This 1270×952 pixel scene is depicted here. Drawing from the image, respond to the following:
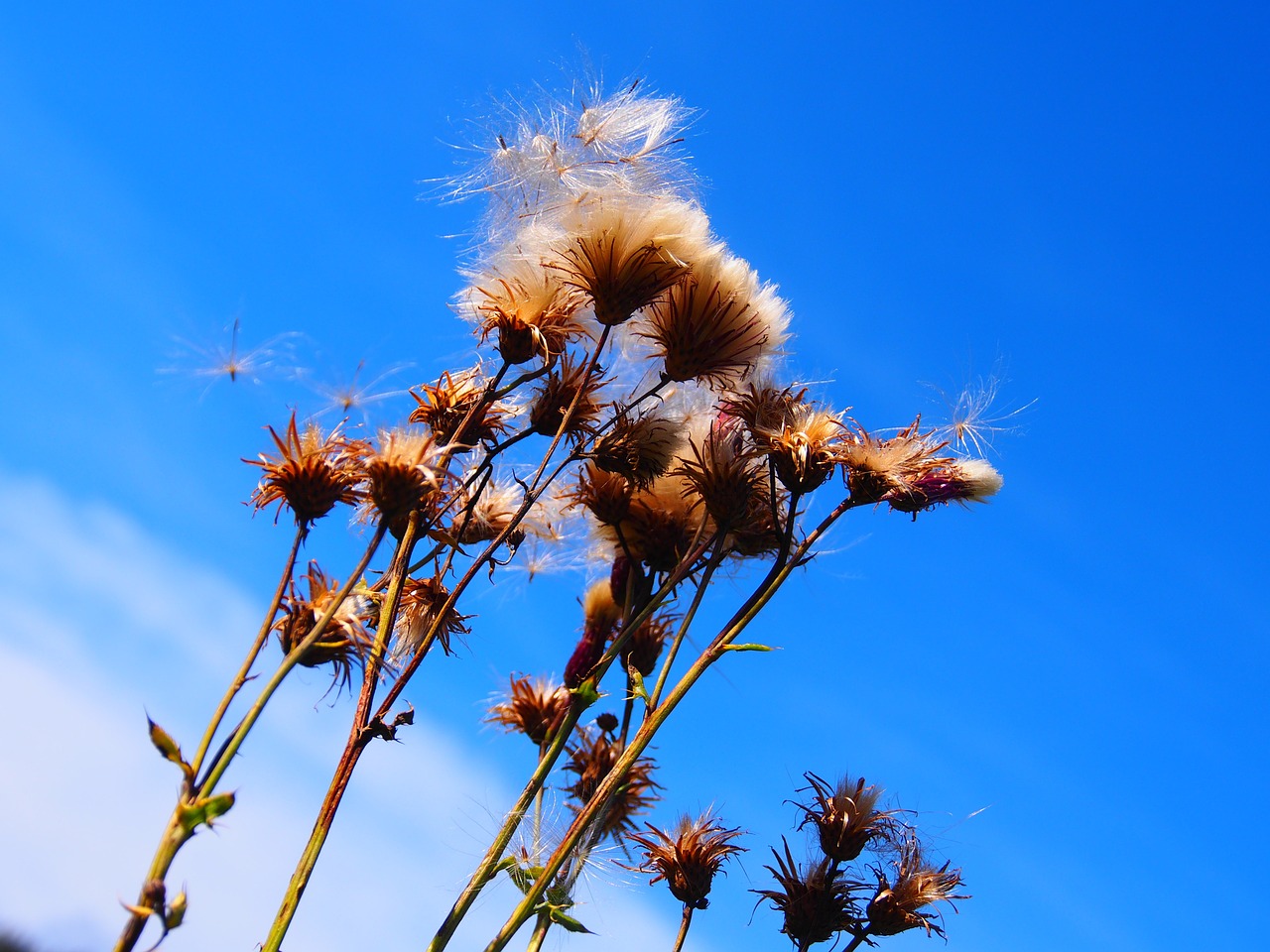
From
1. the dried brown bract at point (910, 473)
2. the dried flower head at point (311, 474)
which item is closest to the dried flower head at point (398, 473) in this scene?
the dried flower head at point (311, 474)

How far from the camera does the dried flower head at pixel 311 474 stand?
85.4 inches

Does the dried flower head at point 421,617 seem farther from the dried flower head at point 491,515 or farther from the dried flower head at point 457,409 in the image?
the dried flower head at point 457,409

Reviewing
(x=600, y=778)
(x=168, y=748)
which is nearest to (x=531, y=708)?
(x=600, y=778)

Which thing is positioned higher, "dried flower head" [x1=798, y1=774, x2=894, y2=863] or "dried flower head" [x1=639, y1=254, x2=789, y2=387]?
"dried flower head" [x1=639, y1=254, x2=789, y2=387]

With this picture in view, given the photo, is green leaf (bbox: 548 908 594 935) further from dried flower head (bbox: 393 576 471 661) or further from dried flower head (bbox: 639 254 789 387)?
dried flower head (bbox: 639 254 789 387)

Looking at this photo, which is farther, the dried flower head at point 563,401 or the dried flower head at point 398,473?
the dried flower head at point 563,401

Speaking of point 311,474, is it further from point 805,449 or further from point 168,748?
point 805,449

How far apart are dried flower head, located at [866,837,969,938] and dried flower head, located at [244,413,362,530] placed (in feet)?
6.26

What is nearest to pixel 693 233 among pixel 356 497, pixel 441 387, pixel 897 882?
pixel 441 387

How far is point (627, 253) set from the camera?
274 centimetres

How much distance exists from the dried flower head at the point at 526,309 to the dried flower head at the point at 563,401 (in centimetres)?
8

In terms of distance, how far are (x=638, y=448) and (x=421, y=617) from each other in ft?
2.62

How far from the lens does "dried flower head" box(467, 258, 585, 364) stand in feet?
8.90

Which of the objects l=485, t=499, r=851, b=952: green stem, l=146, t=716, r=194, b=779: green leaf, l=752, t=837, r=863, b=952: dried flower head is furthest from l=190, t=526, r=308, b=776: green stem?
l=752, t=837, r=863, b=952: dried flower head
